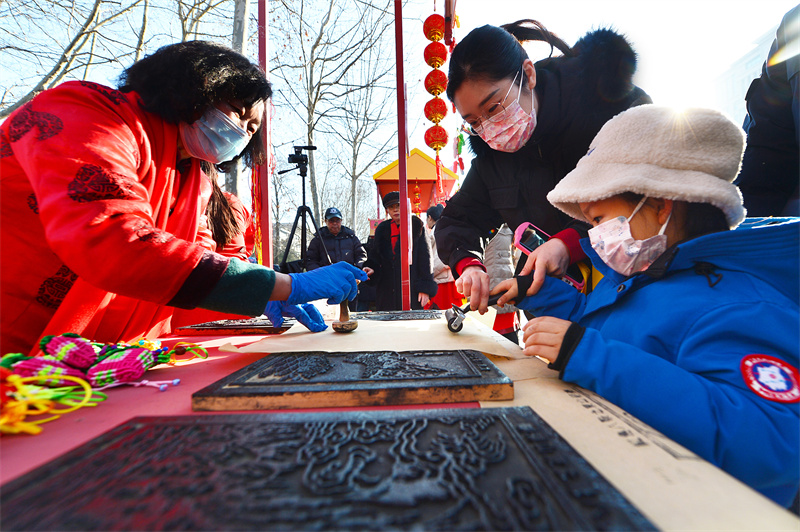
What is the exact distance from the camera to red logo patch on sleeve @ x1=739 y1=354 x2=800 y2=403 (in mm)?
635

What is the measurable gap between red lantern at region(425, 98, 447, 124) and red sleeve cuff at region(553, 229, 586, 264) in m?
3.01

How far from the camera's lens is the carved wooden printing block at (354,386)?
0.74 m

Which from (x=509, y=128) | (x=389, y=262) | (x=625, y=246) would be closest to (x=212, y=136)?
(x=509, y=128)

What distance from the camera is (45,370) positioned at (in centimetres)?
77

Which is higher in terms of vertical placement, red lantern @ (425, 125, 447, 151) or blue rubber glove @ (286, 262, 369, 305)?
red lantern @ (425, 125, 447, 151)

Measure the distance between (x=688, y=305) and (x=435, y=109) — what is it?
3.69 meters

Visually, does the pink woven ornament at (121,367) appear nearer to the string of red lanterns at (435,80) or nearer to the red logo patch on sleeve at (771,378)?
the red logo patch on sleeve at (771,378)

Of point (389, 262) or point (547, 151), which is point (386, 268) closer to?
point (389, 262)

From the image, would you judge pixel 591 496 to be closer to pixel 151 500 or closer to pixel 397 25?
pixel 151 500

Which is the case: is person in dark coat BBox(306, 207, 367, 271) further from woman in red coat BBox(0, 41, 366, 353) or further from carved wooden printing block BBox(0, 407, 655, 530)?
carved wooden printing block BBox(0, 407, 655, 530)

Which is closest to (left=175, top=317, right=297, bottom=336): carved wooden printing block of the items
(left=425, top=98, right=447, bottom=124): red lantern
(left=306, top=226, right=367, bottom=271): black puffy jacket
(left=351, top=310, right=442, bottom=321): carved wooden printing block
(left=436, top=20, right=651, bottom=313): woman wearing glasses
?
(left=351, top=310, right=442, bottom=321): carved wooden printing block

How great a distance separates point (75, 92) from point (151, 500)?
1209mm

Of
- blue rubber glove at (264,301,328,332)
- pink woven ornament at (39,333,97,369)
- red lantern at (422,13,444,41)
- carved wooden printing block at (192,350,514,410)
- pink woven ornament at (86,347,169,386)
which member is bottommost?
carved wooden printing block at (192,350,514,410)

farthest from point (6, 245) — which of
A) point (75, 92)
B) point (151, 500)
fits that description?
point (151, 500)
